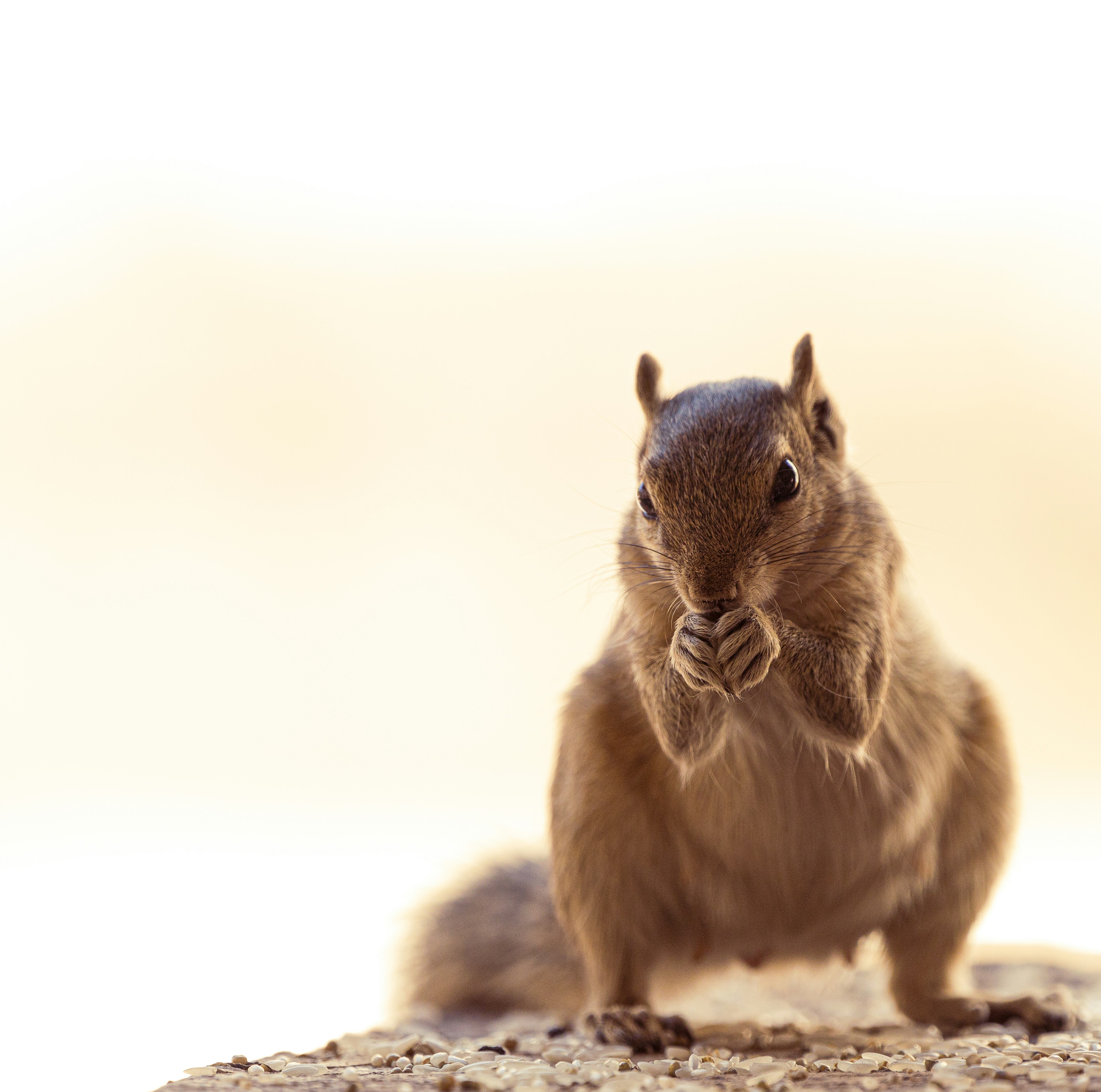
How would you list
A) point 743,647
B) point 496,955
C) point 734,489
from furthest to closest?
point 496,955, point 734,489, point 743,647

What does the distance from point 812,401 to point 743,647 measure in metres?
0.82

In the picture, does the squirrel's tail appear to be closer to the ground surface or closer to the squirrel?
the ground surface

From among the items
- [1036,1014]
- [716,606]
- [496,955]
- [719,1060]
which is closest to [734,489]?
[716,606]

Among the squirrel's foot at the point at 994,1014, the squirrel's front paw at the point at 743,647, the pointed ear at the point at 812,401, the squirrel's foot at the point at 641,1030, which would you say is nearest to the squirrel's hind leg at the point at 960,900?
the squirrel's foot at the point at 994,1014

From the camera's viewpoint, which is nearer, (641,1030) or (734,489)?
(734,489)

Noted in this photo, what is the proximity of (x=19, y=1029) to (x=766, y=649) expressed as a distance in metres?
2.30

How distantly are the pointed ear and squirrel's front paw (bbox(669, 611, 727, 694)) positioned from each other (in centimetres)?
67

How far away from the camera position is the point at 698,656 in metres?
2.62

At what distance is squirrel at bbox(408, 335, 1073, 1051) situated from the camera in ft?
9.00

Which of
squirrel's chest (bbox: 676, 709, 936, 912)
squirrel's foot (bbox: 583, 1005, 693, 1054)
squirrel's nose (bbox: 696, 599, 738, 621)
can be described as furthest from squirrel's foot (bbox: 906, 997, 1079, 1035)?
squirrel's nose (bbox: 696, 599, 738, 621)

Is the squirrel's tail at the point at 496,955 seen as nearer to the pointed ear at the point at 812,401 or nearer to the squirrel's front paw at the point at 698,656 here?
the squirrel's front paw at the point at 698,656

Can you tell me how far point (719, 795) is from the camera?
3051 millimetres

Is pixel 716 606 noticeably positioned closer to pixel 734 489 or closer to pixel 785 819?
pixel 734 489

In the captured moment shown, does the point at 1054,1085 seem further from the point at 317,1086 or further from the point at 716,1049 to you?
the point at 317,1086
